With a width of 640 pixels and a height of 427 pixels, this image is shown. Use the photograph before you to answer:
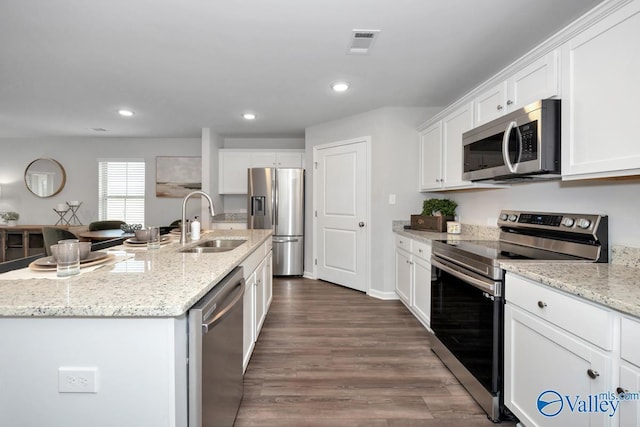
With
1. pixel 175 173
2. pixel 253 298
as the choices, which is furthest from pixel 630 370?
pixel 175 173

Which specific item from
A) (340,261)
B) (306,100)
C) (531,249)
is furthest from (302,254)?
(531,249)

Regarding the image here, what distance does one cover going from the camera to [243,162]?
5.30 m

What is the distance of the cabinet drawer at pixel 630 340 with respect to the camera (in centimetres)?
99

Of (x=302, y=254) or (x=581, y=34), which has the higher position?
(x=581, y=34)

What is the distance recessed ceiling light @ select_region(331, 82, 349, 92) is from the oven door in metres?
1.84

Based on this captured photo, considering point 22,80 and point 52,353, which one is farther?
point 22,80

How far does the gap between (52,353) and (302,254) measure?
13.0 ft

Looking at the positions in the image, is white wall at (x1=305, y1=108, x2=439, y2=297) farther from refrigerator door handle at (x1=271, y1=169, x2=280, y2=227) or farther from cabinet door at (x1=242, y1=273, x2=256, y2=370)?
cabinet door at (x1=242, y1=273, x2=256, y2=370)

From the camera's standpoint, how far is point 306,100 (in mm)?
3615

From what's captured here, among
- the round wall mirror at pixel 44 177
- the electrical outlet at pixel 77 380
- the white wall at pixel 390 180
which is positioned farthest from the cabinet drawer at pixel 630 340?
the round wall mirror at pixel 44 177

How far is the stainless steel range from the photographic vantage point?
A: 1.66 m

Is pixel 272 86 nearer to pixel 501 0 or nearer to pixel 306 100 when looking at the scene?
pixel 306 100

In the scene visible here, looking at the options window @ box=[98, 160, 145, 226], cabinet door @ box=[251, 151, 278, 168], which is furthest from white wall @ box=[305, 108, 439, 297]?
window @ box=[98, 160, 145, 226]

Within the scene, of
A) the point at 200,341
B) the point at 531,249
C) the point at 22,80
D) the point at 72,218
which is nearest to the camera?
the point at 200,341
